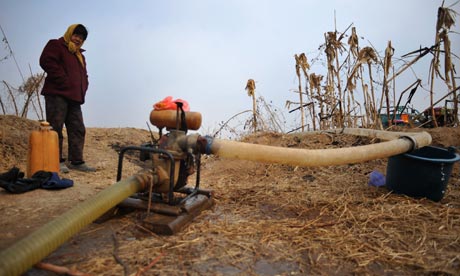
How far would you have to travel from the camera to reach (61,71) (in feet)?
13.1

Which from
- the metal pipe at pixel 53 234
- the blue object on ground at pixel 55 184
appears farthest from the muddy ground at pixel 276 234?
the metal pipe at pixel 53 234

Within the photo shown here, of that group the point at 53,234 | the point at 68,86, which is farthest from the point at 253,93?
the point at 53,234

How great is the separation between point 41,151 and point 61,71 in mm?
1379

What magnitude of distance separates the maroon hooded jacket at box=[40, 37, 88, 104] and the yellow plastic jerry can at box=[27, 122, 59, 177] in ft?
3.26

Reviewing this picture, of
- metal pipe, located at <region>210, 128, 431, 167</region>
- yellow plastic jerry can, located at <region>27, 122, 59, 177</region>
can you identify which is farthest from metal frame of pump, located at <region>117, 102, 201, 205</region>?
yellow plastic jerry can, located at <region>27, 122, 59, 177</region>

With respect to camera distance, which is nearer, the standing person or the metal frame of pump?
the metal frame of pump

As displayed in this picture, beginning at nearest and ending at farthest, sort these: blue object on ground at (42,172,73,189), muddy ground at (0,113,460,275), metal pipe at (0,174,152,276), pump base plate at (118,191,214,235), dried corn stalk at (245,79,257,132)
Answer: metal pipe at (0,174,152,276) < muddy ground at (0,113,460,275) < pump base plate at (118,191,214,235) < blue object on ground at (42,172,73,189) < dried corn stalk at (245,79,257,132)

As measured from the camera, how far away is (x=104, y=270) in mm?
1476

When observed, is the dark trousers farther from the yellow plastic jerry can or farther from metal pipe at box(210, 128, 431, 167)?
metal pipe at box(210, 128, 431, 167)

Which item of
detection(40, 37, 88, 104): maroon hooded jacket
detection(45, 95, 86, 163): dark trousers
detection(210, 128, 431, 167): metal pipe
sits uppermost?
detection(40, 37, 88, 104): maroon hooded jacket

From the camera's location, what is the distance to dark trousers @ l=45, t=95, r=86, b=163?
3.96 meters

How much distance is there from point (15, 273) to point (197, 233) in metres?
1.03

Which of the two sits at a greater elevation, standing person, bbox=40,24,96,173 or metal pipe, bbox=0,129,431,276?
standing person, bbox=40,24,96,173

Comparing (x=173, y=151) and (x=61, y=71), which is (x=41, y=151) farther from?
(x=173, y=151)
